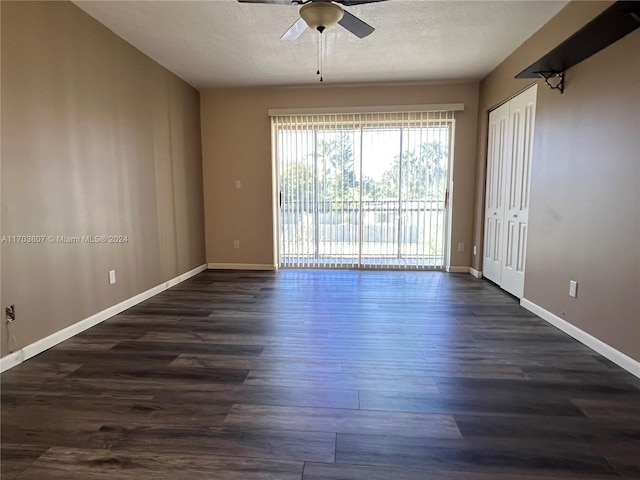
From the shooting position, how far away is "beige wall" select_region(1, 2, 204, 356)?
211 cm

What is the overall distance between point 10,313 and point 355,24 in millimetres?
3006

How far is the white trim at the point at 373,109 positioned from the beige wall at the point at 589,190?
119cm

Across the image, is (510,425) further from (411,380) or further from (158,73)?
(158,73)

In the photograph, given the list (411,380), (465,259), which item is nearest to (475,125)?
(465,259)

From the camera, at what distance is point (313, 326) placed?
107 inches

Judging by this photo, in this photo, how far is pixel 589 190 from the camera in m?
2.36

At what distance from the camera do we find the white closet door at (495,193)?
12.4 feet

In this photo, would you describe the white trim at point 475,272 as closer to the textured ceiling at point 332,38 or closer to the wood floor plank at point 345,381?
the textured ceiling at point 332,38

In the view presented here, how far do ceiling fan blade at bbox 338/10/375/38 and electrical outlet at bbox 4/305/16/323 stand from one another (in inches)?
113

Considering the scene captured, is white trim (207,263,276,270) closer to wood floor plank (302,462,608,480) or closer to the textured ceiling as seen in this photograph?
the textured ceiling

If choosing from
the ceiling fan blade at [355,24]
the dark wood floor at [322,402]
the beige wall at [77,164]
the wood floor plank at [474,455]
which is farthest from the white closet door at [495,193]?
the beige wall at [77,164]

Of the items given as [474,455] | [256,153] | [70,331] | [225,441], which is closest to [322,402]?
[225,441]

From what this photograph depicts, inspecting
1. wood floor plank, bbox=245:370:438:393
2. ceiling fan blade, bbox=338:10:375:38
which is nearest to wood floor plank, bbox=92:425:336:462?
wood floor plank, bbox=245:370:438:393

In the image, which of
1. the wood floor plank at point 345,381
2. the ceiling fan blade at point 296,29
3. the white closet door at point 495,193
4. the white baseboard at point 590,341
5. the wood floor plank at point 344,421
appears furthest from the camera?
the white closet door at point 495,193
